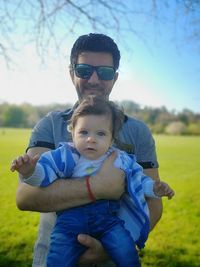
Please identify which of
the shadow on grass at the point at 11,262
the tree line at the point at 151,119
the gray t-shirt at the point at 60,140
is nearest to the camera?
the gray t-shirt at the point at 60,140

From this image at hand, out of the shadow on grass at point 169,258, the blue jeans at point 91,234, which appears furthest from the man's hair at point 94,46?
the shadow on grass at point 169,258

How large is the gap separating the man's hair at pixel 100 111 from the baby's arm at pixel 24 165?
513 mm

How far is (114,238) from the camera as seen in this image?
251 cm

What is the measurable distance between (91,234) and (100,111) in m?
0.92

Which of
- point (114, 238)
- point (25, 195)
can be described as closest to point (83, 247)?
point (114, 238)

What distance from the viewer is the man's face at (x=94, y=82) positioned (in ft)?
10.3

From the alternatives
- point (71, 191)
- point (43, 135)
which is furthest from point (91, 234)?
point (43, 135)

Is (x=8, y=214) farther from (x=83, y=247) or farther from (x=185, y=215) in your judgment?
(x=83, y=247)

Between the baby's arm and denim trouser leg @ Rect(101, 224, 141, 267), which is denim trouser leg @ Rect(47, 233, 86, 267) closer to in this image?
denim trouser leg @ Rect(101, 224, 141, 267)

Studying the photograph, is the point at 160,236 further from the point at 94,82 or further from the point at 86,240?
the point at 86,240

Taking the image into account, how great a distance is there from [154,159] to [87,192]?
78cm

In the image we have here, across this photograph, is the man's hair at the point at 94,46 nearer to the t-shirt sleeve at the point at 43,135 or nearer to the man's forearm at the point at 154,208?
the t-shirt sleeve at the point at 43,135

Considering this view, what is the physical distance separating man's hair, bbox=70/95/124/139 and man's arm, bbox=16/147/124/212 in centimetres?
37

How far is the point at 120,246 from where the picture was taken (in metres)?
2.48
